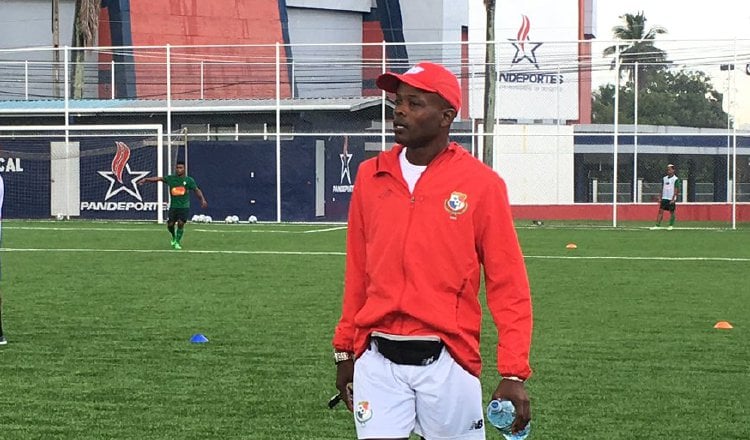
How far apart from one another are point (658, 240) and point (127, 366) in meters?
21.1

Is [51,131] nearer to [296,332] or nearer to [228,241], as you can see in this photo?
[228,241]

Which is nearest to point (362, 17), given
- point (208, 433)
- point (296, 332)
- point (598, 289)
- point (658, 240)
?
point (658, 240)

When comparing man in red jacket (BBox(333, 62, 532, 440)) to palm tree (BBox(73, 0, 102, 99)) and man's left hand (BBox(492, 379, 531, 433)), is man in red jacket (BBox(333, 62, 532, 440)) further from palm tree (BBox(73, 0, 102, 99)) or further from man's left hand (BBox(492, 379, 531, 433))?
palm tree (BBox(73, 0, 102, 99))

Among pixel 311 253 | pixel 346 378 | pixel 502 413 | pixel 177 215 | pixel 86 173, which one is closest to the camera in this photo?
pixel 502 413

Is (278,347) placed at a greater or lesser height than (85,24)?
lesser

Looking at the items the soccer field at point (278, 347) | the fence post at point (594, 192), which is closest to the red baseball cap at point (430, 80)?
the soccer field at point (278, 347)

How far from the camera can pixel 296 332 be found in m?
13.1

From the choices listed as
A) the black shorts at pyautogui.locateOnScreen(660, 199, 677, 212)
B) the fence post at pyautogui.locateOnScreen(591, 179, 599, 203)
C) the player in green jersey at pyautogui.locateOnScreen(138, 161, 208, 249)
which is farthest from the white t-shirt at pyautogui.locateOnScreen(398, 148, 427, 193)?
the fence post at pyautogui.locateOnScreen(591, 179, 599, 203)

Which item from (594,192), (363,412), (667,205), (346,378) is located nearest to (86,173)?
(667,205)

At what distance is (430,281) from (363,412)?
504 millimetres

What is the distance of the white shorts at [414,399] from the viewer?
465 centimetres

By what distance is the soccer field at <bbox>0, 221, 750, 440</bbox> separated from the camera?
8555mm

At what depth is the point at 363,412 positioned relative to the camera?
15.4ft

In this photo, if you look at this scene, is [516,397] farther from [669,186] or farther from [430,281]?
[669,186]
